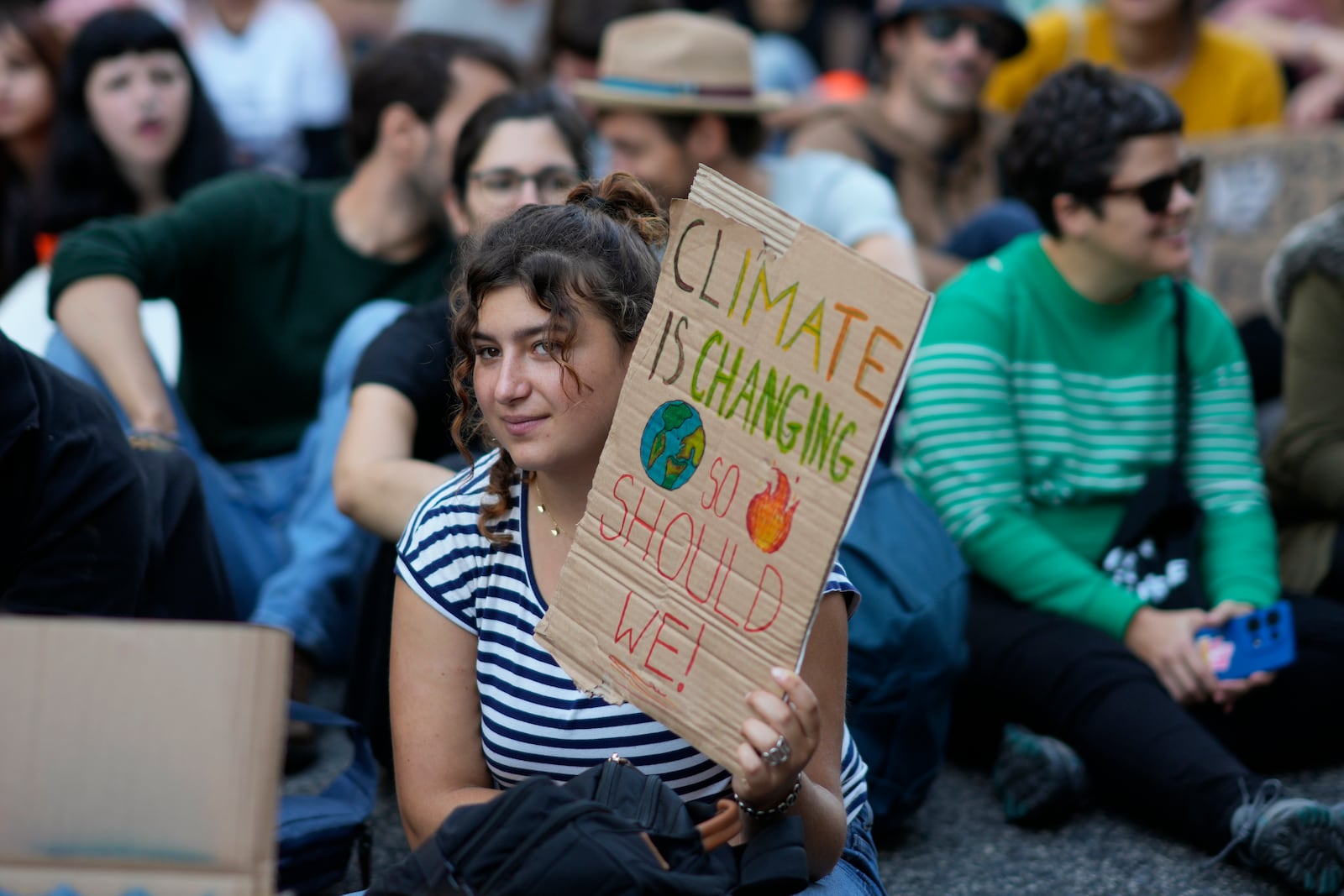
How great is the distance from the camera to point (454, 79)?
3.96 metres

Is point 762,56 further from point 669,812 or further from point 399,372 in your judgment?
point 669,812

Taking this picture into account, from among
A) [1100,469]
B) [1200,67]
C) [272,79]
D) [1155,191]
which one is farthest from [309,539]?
[1200,67]

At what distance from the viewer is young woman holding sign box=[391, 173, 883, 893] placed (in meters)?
1.83

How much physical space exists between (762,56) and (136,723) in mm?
5835

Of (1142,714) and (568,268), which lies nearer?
(568,268)

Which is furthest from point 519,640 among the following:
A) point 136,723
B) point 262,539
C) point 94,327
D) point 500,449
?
point 94,327

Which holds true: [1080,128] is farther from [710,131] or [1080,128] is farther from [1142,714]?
[1142,714]

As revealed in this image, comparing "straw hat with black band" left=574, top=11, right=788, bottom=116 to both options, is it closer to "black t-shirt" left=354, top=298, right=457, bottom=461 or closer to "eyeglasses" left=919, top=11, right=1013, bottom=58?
"eyeglasses" left=919, top=11, right=1013, bottom=58

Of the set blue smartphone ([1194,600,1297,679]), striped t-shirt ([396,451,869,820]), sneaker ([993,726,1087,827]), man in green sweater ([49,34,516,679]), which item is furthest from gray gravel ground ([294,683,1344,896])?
man in green sweater ([49,34,516,679])

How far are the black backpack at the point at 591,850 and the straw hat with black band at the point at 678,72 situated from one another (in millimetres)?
2674

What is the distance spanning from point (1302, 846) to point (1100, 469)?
98 centimetres

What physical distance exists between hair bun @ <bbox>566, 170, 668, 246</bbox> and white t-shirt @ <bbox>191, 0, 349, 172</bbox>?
4060mm

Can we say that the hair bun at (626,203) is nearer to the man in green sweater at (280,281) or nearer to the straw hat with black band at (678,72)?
the man in green sweater at (280,281)

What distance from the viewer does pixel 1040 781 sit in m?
2.75
